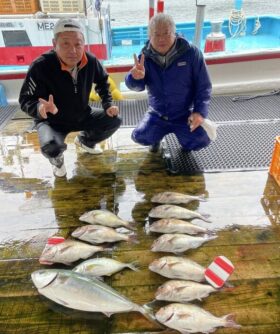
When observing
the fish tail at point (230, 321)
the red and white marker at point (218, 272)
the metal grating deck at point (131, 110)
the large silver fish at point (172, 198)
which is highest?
the red and white marker at point (218, 272)

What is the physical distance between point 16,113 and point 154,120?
2.54 metres

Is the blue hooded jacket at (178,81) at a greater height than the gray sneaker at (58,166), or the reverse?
the blue hooded jacket at (178,81)

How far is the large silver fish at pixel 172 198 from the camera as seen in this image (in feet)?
8.12

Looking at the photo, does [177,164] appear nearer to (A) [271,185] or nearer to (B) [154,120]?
(B) [154,120]

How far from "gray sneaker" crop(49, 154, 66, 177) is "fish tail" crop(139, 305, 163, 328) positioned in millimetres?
1676

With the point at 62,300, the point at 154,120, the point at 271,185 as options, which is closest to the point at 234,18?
the point at 154,120

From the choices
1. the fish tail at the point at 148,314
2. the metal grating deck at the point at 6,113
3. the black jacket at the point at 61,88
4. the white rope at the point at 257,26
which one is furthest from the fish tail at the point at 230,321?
the white rope at the point at 257,26

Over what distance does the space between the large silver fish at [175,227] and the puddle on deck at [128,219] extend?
9 centimetres

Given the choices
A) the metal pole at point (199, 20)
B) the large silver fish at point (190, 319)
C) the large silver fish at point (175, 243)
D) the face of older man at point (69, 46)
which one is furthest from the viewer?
the metal pole at point (199, 20)

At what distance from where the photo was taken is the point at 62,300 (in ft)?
5.28

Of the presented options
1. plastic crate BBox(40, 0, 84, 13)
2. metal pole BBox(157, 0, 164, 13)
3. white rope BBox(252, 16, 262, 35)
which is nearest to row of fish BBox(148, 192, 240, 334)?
metal pole BBox(157, 0, 164, 13)

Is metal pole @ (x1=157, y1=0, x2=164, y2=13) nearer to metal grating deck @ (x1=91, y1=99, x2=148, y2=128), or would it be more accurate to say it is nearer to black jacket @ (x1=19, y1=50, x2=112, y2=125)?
metal grating deck @ (x1=91, y1=99, x2=148, y2=128)

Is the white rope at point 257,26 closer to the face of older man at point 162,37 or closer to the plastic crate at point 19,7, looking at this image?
the plastic crate at point 19,7

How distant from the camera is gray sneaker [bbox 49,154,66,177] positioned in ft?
9.53
